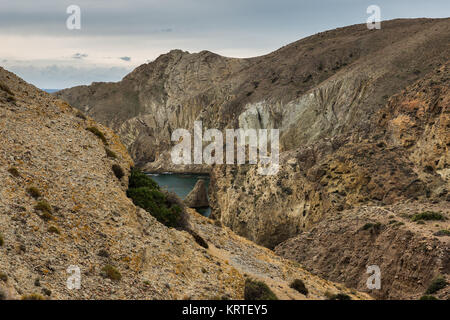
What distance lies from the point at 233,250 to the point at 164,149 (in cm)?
11825

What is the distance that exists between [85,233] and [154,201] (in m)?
7.50

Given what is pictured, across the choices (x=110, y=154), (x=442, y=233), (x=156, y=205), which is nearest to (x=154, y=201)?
(x=156, y=205)

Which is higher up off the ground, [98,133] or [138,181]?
[98,133]

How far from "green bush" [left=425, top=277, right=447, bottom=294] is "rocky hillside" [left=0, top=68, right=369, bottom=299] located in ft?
17.2

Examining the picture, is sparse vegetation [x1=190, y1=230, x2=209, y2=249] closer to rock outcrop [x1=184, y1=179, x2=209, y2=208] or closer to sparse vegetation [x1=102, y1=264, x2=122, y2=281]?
sparse vegetation [x1=102, y1=264, x2=122, y2=281]

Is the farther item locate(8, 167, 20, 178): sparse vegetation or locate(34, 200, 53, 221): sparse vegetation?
locate(8, 167, 20, 178): sparse vegetation

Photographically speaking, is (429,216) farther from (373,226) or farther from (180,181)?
(180,181)

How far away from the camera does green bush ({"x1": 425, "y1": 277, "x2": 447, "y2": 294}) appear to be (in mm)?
28938

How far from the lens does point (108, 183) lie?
77.2ft
